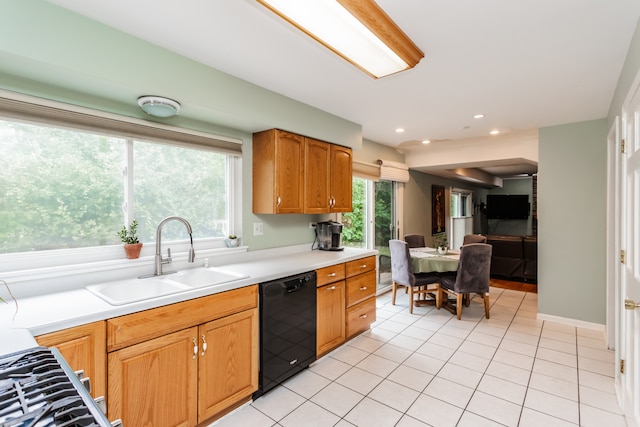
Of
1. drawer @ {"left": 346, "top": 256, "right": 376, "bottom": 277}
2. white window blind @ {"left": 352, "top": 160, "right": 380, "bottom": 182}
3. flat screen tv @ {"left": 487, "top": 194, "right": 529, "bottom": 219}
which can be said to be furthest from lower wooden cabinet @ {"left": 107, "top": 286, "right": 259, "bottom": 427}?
flat screen tv @ {"left": 487, "top": 194, "right": 529, "bottom": 219}

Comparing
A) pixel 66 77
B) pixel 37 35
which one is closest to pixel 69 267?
pixel 66 77

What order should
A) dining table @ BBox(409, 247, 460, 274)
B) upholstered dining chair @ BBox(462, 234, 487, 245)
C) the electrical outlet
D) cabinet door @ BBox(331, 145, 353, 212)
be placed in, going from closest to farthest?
the electrical outlet, cabinet door @ BBox(331, 145, 353, 212), dining table @ BBox(409, 247, 460, 274), upholstered dining chair @ BBox(462, 234, 487, 245)

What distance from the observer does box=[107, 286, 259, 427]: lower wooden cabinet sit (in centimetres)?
150

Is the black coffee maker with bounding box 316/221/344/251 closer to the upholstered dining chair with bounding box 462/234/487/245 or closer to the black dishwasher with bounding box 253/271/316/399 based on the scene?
the black dishwasher with bounding box 253/271/316/399

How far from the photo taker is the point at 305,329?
246 centimetres

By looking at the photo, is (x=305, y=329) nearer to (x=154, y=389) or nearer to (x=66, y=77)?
(x=154, y=389)

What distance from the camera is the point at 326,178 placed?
3.14 m

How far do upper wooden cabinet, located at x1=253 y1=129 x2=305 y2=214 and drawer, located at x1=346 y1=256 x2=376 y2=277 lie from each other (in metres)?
0.73

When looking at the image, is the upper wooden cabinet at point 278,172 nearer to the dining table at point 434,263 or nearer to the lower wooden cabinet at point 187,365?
the lower wooden cabinet at point 187,365

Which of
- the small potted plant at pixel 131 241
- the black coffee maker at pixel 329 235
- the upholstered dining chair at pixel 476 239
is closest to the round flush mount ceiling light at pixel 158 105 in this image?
the small potted plant at pixel 131 241

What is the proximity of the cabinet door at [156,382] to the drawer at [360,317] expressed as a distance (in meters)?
Answer: 1.59

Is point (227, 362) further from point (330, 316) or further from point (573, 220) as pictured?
point (573, 220)

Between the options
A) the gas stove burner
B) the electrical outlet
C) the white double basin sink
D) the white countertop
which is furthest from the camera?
the electrical outlet

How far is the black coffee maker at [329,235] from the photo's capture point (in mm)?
3343
